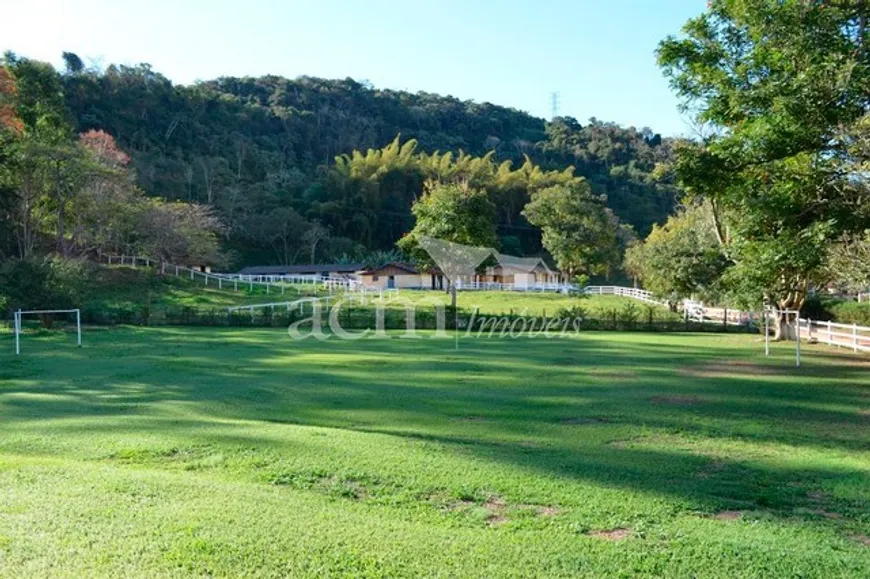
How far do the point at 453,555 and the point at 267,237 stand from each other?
77.6 metres

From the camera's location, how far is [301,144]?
108 meters

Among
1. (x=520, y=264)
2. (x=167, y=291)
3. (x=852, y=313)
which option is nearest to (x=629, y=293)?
(x=520, y=264)

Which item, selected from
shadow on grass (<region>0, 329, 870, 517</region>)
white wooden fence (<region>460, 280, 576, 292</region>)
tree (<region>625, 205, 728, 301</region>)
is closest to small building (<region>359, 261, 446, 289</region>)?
white wooden fence (<region>460, 280, 576, 292</region>)

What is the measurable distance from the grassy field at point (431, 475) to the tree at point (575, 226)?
4670 cm

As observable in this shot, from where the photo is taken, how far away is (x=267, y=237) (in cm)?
7906

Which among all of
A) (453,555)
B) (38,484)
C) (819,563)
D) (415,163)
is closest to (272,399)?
(38,484)

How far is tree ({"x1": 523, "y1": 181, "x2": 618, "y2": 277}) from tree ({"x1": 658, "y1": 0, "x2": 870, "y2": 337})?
4439cm

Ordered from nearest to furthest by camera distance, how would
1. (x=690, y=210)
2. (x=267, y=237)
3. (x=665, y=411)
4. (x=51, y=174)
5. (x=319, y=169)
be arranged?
(x=665, y=411)
(x=51, y=174)
(x=690, y=210)
(x=267, y=237)
(x=319, y=169)

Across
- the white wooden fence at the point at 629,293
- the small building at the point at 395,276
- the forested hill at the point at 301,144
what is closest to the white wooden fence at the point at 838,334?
the white wooden fence at the point at 629,293

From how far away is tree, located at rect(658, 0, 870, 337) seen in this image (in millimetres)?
12430

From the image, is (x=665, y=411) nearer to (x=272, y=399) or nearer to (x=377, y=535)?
(x=272, y=399)

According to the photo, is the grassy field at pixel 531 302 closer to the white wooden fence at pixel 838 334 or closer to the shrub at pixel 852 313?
the shrub at pixel 852 313

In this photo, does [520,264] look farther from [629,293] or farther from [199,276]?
[199,276]

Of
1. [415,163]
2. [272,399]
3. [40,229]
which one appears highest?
[415,163]
